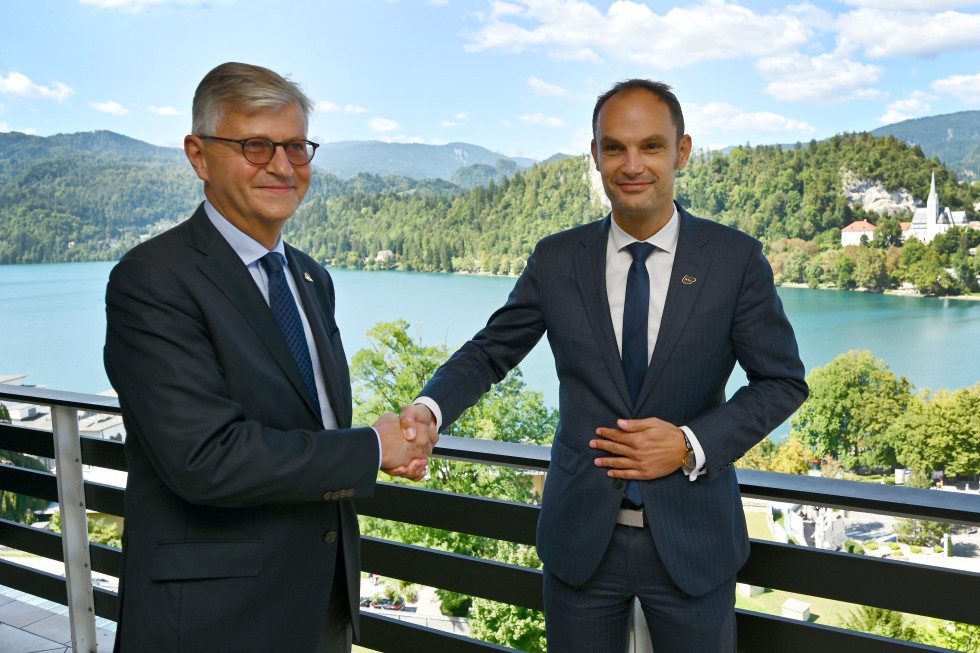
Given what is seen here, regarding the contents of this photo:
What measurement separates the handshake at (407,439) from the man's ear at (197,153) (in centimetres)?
55

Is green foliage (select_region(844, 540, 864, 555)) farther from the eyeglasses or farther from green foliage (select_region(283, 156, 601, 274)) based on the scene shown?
the eyeglasses

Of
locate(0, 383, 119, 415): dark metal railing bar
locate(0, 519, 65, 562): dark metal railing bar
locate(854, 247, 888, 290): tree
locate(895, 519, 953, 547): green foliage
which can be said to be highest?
locate(0, 383, 119, 415): dark metal railing bar

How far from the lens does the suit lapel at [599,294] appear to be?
1.42m

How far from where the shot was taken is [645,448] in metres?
1.36

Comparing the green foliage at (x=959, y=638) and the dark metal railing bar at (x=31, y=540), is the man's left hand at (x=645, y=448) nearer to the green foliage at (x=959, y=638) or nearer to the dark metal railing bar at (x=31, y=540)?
the dark metal railing bar at (x=31, y=540)

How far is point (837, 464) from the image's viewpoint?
48438 millimetres

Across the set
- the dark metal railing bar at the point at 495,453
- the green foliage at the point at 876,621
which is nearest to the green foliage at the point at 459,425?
the green foliage at the point at 876,621

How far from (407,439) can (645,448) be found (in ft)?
1.46

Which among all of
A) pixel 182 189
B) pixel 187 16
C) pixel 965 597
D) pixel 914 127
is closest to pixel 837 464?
pixel 914 127

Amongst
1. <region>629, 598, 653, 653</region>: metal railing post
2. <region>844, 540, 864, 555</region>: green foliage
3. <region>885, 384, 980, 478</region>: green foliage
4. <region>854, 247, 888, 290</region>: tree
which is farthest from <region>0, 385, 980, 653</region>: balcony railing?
<region>854, 247, 888, 290</region>: tree

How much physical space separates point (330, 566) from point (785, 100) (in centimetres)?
8569

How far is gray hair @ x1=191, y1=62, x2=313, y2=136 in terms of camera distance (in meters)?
1.30

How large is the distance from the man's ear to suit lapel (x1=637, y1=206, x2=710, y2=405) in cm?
87

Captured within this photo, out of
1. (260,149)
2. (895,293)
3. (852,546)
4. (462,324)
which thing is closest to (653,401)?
(260,149)
